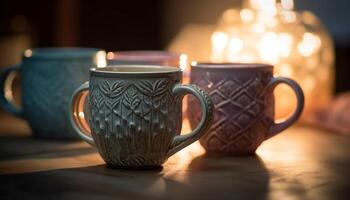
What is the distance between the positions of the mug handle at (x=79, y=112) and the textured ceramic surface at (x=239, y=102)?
15 centimetres

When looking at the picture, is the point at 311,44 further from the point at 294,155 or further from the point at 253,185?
the point at 253,185

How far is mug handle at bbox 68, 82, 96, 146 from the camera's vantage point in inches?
39.2

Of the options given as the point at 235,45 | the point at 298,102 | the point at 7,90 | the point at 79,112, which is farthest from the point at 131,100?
the point at 235,45

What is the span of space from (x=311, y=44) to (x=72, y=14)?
2.86 ft

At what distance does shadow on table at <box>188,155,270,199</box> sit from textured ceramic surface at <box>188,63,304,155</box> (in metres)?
0.03

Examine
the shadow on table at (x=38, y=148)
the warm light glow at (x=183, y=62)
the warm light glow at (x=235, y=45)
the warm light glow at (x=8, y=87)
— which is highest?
the warm light glow at (x=235, y=45)

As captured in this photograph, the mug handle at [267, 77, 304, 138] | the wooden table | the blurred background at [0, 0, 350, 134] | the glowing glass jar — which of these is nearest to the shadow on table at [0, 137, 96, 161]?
the wooden table

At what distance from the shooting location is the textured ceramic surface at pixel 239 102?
1033 millimetres

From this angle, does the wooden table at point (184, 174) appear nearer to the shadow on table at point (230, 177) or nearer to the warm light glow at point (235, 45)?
the shadow on table at point (230, 177)

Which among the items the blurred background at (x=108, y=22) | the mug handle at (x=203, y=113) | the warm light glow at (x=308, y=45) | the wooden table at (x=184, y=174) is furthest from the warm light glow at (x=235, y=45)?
the blurred background at (x=108, y=22)

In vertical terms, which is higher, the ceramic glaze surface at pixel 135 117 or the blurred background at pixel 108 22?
the blurred background at pixel 108 22

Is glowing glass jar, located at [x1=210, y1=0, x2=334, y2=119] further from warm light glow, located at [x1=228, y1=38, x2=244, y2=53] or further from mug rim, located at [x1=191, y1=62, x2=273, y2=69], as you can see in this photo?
mug rim, located at [x1=191, y1=62, x2=273, y2=69]

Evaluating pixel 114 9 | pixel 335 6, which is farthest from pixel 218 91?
pixel 114 9

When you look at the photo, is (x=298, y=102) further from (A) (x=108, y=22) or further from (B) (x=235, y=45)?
(A) (x=108, y=22)
